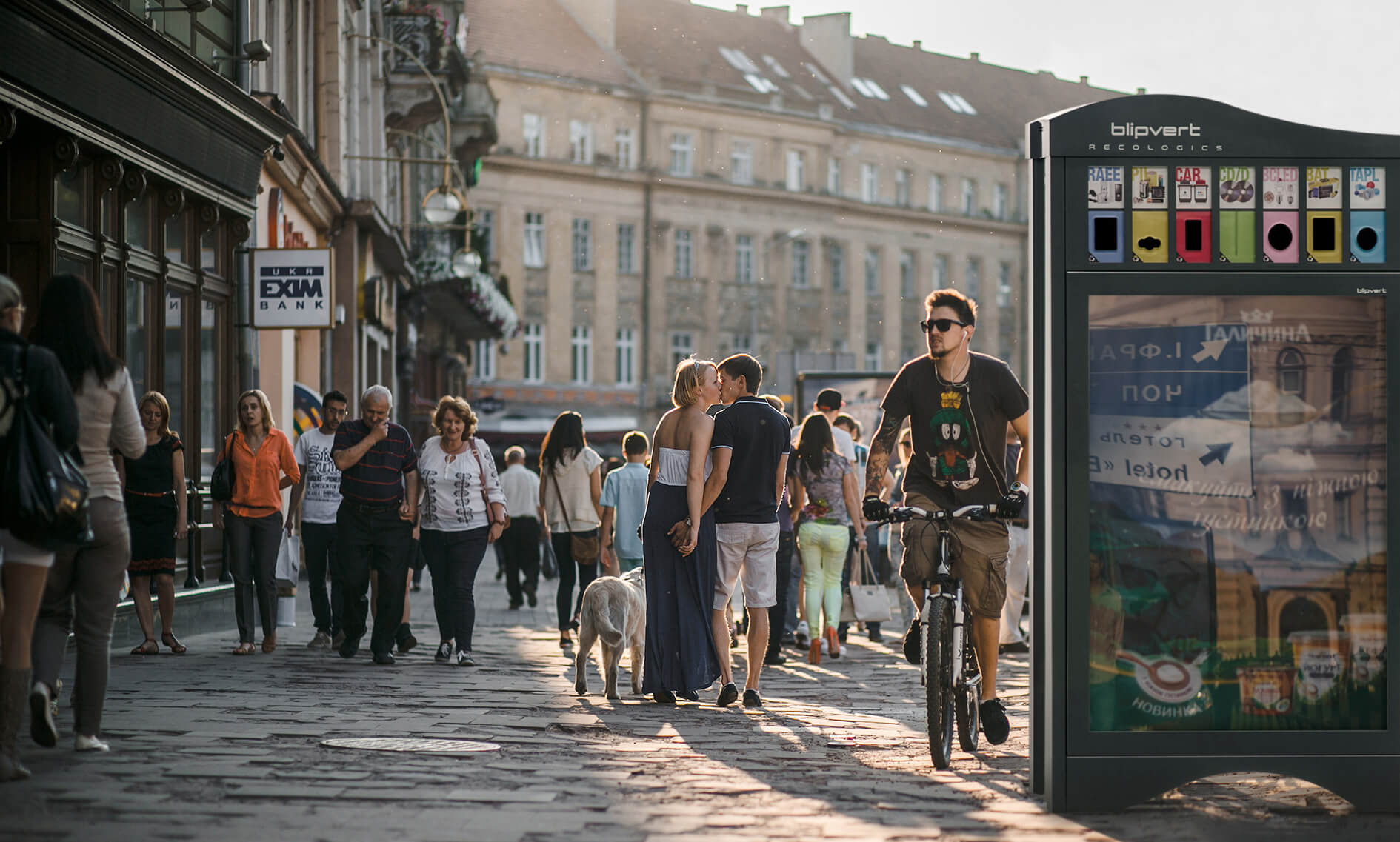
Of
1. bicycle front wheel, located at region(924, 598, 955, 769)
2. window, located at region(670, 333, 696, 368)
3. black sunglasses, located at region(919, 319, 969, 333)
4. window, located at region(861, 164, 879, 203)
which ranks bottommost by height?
bicycle front wheel, located at region(924, 598, 955, 769)

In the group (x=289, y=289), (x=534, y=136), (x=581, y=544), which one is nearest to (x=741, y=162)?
(x=534, y=136)

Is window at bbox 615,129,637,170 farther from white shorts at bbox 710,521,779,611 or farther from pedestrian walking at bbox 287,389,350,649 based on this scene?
white shorts at bbox 710,521,779,611

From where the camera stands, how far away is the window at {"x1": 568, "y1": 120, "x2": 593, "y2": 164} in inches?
2384

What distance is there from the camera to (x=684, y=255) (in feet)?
208

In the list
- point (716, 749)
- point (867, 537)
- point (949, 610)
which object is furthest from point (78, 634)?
point (867, 537)

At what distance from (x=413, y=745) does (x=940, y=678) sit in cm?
218

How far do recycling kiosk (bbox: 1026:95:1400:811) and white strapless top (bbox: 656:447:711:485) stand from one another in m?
Result: 3.45

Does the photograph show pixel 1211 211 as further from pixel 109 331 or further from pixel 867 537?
pixel 867 537

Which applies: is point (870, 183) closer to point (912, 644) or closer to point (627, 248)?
point (627, 248)

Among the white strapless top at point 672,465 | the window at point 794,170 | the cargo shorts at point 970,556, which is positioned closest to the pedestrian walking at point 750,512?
the white strapless top at point 672,465

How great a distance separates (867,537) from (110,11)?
25.8 ft

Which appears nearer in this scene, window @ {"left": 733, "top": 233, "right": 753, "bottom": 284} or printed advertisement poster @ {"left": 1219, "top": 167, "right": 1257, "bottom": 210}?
printed advertisement poster @ {"left": 1219, "top": 167, "right": 1257, "bottom": 210}

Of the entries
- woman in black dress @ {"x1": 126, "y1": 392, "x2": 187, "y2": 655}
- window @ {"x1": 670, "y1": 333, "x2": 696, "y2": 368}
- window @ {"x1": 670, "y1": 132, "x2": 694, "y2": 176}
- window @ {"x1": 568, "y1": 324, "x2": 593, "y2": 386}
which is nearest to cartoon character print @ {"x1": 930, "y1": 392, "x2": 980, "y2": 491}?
woman in black dress @ {"x1": 126, "y1": 392, "x2": 187, "y2": 655}

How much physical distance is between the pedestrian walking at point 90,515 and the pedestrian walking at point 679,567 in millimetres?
3242
